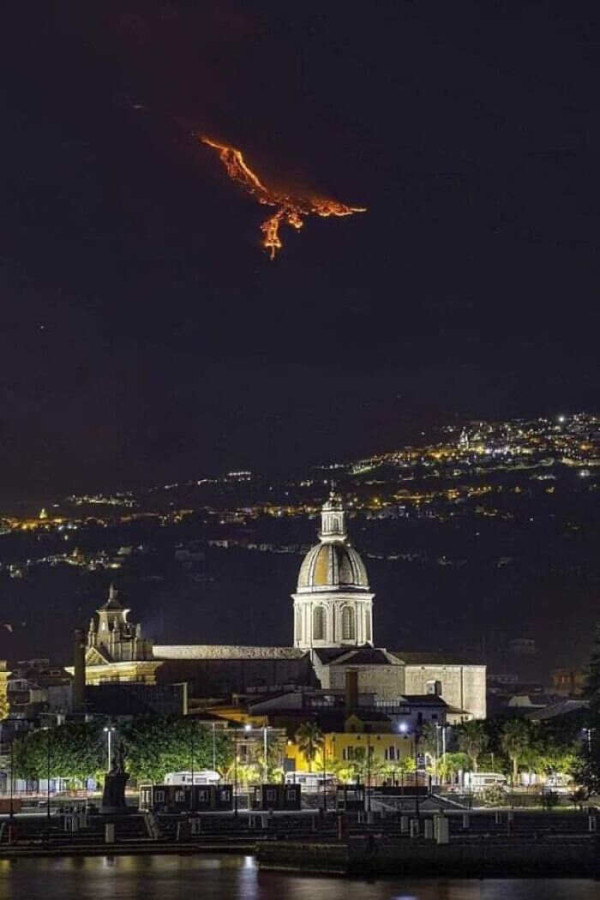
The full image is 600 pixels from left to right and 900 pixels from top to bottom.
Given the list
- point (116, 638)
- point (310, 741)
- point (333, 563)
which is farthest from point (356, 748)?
point (116, 638)

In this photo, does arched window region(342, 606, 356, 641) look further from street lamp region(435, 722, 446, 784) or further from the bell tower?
street lamp region(435, 722, 446, 784)

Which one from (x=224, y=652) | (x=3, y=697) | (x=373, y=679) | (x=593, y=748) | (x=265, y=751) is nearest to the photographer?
(x=593, y=748)

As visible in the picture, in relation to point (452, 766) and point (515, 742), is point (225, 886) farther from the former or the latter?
point (452, 766)

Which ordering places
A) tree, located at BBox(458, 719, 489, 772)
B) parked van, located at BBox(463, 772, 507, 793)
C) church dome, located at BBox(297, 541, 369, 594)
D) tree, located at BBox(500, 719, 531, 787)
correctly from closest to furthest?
parked van, located at BBox(463, 772, 507, 793) → tree, located at BBox(500, 719, 531, 787) → tree, located at BBox(458, 719, 489, 772) → church dome, located at BBox(297, 541, 369, 594)

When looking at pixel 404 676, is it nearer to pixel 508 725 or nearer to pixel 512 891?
pixel 508 725

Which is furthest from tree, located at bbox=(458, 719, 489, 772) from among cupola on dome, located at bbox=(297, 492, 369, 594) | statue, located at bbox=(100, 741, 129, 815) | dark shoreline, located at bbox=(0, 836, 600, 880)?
dark shoreline, located at bbox=(0, 836, 600, 880)

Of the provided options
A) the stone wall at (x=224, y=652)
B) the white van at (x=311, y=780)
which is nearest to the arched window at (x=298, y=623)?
the stone wall at (x=224, y=652)

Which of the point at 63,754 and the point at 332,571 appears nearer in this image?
the point at 63,754
